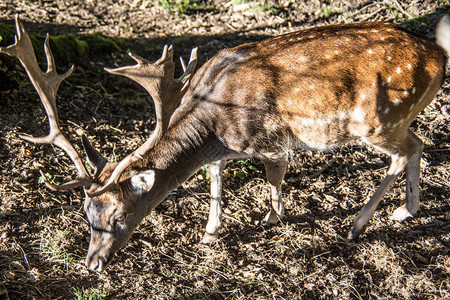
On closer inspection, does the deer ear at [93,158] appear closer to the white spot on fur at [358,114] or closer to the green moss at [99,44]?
the white spot on fur at [358,114]

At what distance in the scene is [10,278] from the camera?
3260mm

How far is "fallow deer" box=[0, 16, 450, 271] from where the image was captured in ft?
10.2

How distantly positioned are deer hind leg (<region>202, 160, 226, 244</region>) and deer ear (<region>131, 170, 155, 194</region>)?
2.70 feet

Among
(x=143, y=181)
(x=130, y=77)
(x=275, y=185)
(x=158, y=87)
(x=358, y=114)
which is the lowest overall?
(x=275, y=185)

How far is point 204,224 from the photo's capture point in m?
4.02

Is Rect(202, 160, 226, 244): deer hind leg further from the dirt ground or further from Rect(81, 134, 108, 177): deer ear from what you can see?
Rect(81, 134, 108, 177): deer ear

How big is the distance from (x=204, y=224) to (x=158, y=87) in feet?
5.15

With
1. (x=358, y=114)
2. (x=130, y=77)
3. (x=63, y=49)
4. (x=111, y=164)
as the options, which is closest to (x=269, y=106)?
(x=358, y=114)

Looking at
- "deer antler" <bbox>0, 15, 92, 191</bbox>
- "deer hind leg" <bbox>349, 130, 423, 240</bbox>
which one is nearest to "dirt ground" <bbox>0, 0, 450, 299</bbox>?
"deer hind leg" <bbox>349, 130, 423, 240</bbox>

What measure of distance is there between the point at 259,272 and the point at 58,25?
15.0 ft

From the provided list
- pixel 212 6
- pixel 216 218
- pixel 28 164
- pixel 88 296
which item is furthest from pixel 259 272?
pixel 212 6

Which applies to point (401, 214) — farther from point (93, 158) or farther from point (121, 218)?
point (93, 158)

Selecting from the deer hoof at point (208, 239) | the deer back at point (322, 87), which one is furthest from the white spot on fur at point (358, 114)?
the deer hoof at point (208, 239)

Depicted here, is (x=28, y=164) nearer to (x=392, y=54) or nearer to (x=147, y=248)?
(x=147, y=248)
